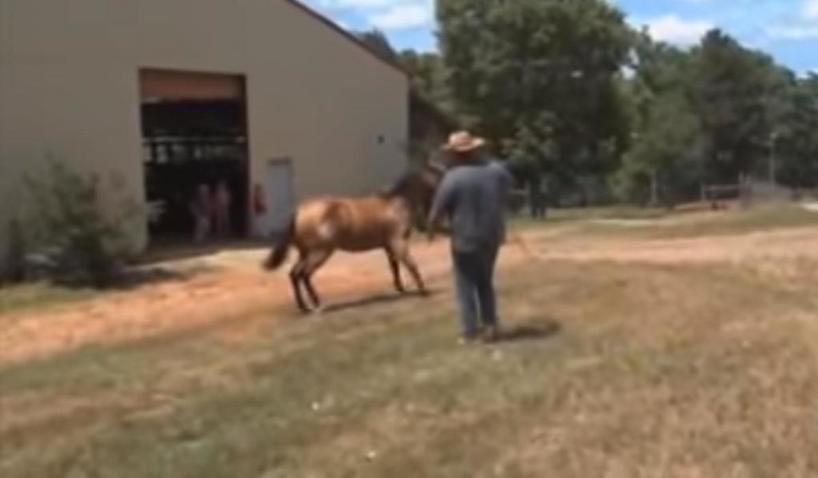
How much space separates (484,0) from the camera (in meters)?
59.5

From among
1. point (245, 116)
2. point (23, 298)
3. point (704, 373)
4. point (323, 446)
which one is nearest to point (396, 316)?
point (704, 373)

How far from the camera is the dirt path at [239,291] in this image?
18.3 meters

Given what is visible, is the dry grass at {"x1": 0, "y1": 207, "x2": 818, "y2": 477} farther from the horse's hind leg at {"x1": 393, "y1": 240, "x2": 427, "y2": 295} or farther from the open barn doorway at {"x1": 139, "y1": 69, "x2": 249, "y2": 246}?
the open barn doorway at {"x1": 139, "y1": 69, "x2": 249, "y2": 246}

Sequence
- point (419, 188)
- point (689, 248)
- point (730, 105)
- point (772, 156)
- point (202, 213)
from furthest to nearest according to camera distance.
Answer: point (772, 156)
point (730, 105)
point (202, 213)
point (689, 248)
point (419, 188)

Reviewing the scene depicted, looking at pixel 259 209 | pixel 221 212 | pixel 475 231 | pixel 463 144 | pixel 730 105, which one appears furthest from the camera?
pixel 730 105

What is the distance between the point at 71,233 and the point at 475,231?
47.2 feet

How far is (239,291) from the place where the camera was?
74.9 feet

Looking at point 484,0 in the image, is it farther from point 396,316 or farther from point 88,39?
point 396,316

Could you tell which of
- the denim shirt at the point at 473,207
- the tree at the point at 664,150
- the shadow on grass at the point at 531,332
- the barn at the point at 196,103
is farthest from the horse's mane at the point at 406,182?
the tree at the point at 664,150

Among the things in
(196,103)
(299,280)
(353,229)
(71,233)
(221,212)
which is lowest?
(221,212)

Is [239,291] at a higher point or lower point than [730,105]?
lower

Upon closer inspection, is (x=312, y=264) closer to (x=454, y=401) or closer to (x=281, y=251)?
(x=281, y=251)

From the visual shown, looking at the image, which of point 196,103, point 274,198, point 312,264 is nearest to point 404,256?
point 312,264

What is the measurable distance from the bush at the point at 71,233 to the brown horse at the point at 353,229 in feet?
28.2
